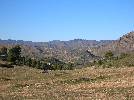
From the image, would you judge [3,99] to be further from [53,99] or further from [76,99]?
[76,99]

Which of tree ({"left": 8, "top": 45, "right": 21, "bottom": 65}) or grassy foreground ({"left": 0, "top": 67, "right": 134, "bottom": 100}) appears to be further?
tree ({"left": 8, "top": 45, "right": 21, "bottom": 65})

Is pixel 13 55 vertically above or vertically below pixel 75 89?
above

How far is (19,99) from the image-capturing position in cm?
3128

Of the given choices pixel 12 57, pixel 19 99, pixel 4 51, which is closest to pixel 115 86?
pixel 19 99

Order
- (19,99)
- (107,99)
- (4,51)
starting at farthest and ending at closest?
(4,51) → (19,99) → (107,99)

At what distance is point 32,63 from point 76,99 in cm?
11963

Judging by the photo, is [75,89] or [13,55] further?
[13,55]

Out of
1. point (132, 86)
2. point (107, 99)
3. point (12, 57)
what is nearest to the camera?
point (107, 99)

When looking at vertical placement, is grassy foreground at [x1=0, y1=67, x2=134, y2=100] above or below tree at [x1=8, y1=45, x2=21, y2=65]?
below

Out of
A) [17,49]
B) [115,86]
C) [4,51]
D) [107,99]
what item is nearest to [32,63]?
[17,49]

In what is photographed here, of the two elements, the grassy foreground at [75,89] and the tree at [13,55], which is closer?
the grassy foreground at [75,89]

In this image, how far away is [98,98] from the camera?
29.9 metres

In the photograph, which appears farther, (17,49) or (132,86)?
(17,49)

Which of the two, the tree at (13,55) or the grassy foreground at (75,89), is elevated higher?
the tree at (13,55)
